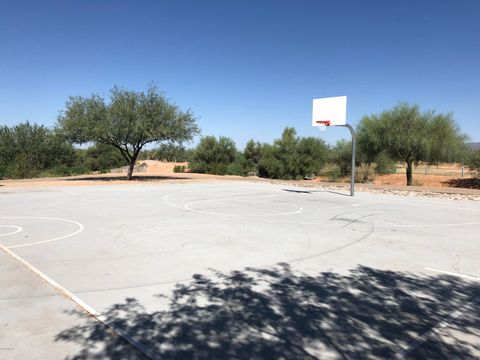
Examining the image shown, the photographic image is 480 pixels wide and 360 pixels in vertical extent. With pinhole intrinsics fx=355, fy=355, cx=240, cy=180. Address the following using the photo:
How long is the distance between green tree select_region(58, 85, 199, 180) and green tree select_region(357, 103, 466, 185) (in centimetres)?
1497

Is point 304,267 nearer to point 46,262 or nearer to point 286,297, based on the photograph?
point 286,297

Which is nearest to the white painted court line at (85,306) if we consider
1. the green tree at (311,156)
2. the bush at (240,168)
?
the green tree at (311,156)

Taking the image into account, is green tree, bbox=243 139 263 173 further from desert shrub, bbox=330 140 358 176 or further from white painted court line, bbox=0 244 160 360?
white painted court line, bbox=0 244 160 360

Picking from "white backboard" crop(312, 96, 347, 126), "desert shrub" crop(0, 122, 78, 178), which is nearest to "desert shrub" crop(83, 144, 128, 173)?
"desert shrub" crop(0, 122, 78, 178)

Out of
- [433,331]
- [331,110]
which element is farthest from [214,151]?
[433,331]

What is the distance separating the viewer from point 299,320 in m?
3.85

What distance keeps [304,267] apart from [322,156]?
29346mm

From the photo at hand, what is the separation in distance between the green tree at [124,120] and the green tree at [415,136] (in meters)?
15.0

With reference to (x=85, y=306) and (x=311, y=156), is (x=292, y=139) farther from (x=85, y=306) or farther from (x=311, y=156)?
(x=85, y=306)

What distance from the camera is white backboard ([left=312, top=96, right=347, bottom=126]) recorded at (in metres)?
17.4

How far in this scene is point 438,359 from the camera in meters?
3.13

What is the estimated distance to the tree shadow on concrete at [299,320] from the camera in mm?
3264

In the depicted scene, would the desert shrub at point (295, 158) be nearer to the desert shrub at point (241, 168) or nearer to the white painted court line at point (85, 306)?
the desert shrub at point (241, 168)

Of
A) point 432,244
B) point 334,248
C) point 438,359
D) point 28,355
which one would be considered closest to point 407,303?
point 438,359
